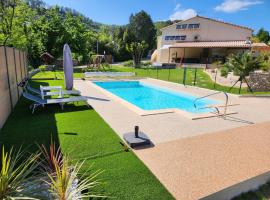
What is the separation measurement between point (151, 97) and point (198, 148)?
9.81m

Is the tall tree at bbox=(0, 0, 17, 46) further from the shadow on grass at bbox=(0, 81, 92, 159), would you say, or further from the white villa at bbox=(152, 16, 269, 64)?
the white villa at bbox=(152, 16, 269, 64)

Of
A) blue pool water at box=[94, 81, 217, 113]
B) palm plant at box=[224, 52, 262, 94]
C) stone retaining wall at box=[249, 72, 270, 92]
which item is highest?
palm plant at box=[224, 52, 262, 94]

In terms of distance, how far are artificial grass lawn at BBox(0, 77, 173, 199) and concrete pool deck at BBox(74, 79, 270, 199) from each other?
0.35 meters

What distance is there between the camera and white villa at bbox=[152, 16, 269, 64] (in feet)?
124

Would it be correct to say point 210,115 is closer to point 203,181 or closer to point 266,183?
point 266,183

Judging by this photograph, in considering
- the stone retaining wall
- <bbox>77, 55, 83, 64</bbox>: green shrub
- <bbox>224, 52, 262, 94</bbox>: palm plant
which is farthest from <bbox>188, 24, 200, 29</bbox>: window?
<bbox>224, 52, 262, 94</bbox>: palm plant

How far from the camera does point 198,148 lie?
6.12 metres

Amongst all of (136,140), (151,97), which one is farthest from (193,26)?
(136,140)

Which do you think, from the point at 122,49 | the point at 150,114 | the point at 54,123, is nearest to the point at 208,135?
the point at 150,114

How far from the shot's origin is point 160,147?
240 inches

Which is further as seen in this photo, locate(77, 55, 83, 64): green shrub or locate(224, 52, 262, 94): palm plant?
locate(77, 55, 83, 64): green shrub

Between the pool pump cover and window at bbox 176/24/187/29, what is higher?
window at bbox 176/24/187/29

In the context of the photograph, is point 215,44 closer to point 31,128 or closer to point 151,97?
point 151,97

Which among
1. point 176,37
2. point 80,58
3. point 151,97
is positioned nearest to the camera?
point 151,97
